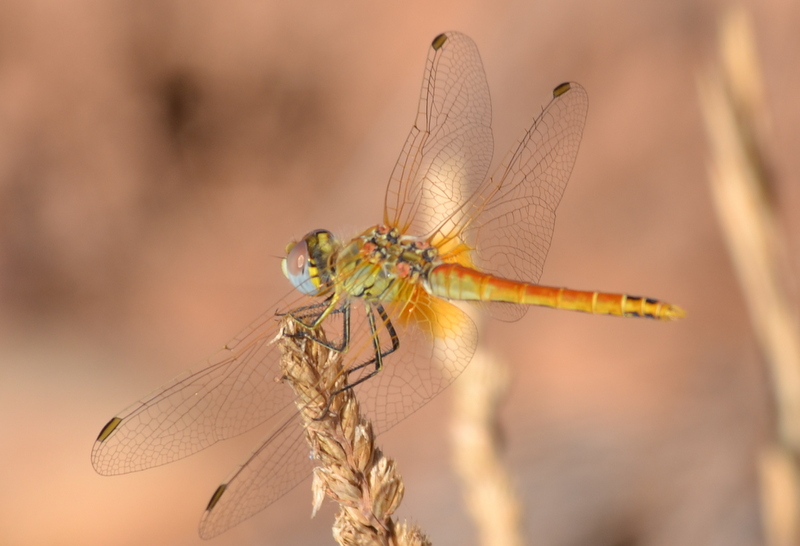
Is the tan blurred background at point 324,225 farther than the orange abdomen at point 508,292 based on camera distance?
Yes

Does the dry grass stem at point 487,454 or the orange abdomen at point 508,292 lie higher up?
the orange abdomen at point 508,292

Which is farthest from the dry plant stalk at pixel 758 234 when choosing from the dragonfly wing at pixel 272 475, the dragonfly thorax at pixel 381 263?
the dragonfly wing at pixel 272 475

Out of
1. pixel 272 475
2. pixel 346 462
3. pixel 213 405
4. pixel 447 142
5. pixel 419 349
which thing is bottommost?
pixel 346 462

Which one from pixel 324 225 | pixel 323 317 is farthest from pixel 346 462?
pixel 324 225

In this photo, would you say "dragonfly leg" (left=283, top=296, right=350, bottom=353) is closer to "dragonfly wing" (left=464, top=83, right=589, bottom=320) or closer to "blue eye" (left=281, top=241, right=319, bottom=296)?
"blue eye" (left=281, top=241, right=319, bottom=296)

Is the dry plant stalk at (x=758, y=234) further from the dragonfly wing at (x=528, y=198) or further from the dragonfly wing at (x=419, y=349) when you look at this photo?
the dragonfly wing at (x=419, y=349)

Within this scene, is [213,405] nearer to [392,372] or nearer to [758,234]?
[392,372]
